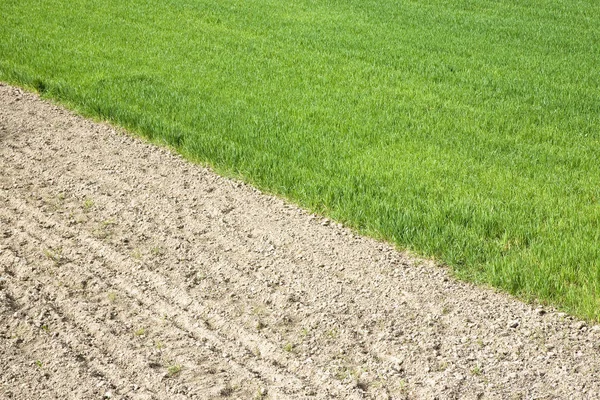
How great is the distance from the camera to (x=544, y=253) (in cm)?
601

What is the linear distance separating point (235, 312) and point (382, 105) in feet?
16.5

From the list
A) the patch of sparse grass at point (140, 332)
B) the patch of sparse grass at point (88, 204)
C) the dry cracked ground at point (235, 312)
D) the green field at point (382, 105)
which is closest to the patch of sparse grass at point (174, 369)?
the dry cracked ground at point (235, 312)

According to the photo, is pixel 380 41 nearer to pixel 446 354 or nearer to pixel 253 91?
pixel 253 91

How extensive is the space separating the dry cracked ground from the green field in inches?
17.6

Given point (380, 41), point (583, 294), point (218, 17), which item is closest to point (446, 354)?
point (583, 294)

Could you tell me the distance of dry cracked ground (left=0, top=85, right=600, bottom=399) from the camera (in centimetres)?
464

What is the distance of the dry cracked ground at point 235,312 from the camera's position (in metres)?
4.64

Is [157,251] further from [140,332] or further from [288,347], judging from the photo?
[288,347]

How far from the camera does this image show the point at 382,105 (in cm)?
977

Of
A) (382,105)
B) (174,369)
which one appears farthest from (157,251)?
(382,105)

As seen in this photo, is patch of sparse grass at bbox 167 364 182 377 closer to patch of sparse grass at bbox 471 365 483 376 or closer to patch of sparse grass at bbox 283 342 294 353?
patch of sparse grass at bbox 283 342 294 353

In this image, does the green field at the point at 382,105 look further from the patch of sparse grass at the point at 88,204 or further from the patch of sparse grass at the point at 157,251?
the patch of sparse grass at the point at 157,251

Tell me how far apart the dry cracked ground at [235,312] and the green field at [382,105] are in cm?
45

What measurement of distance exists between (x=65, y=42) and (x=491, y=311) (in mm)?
9768
